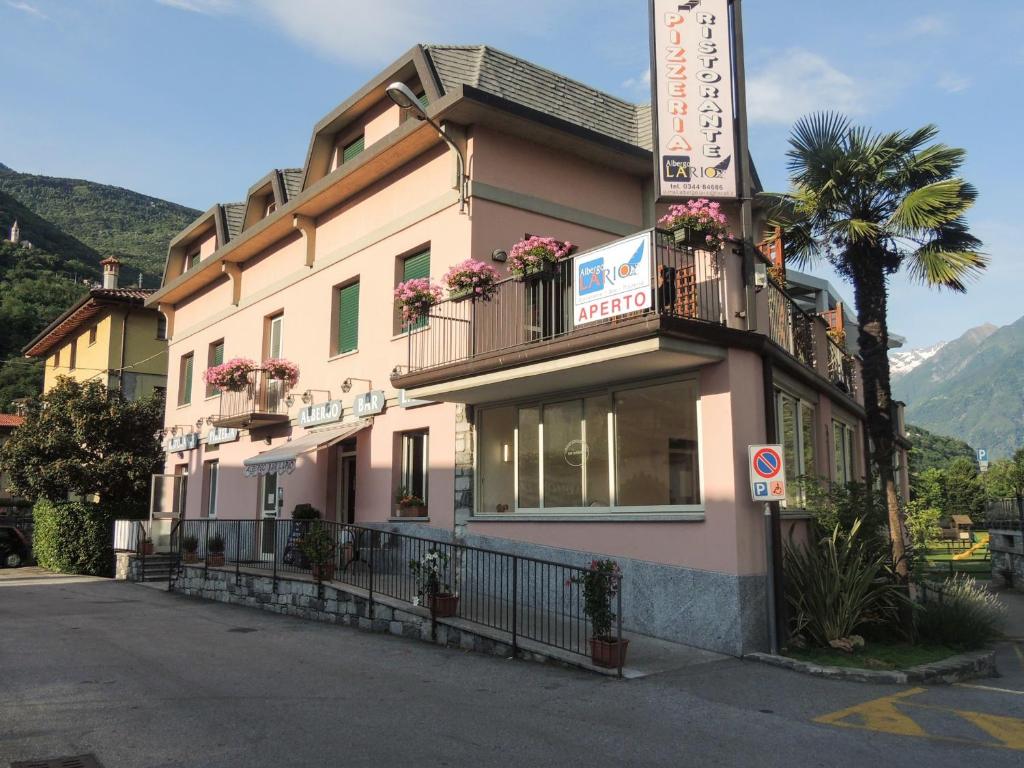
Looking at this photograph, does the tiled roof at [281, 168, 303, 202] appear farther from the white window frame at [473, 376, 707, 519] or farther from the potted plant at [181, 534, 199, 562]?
the white window frame at [473, 376, 707, 519]

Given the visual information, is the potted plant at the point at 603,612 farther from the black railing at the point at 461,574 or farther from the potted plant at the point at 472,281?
the potted plant at the point at 472,281

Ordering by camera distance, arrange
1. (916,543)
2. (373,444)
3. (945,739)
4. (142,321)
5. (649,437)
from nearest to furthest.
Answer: (945,739) < (649,437) < (916,543) < (373,444) < (142,321)

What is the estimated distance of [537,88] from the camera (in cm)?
1491

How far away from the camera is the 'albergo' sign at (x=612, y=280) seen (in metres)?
9.30

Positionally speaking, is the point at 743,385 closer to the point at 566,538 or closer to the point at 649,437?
the point at 649,437

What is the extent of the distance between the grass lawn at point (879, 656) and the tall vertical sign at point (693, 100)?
Answer: 17.7 ft

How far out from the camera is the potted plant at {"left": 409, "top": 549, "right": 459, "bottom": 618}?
1002 centimetres

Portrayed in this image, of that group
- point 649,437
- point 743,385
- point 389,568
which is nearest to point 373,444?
point 389,568

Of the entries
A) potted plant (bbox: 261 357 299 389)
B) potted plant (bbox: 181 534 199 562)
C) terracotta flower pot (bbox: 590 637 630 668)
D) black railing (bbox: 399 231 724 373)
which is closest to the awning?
black railing (bbox: 399 231 724 373)

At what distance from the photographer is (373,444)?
14797 millimetres

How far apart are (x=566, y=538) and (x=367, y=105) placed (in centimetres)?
969

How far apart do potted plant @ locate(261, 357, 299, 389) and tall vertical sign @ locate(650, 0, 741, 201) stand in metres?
10.0

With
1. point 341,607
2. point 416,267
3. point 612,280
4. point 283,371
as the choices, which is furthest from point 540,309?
point 283,371

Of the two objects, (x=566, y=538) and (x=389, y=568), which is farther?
(x=389, y=568)
